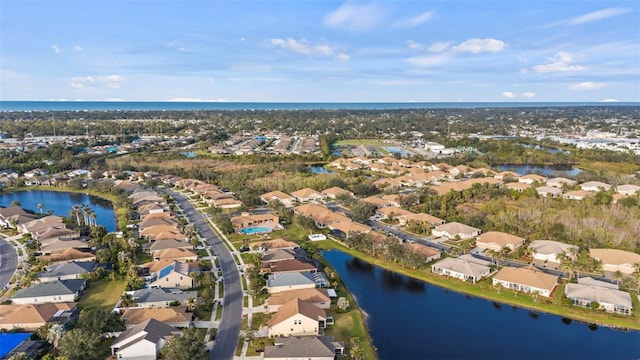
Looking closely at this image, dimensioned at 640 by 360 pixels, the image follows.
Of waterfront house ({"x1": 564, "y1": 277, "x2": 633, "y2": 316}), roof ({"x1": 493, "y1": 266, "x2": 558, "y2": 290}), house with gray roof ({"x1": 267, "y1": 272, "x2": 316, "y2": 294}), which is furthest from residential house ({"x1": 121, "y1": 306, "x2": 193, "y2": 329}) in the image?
waterfront house ({"x1": 564, "y1": 277, "x2": 633, "y2": 316})

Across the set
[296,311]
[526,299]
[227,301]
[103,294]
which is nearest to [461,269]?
[526,299]

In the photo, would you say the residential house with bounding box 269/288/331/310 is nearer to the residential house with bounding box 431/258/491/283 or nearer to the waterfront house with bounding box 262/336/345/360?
the waterfront house with bounding box 262/336/345/360

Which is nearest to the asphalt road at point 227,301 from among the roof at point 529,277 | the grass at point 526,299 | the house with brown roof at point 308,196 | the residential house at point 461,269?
the grass at point 526,299

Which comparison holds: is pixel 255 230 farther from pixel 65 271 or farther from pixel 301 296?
pixel 65 271

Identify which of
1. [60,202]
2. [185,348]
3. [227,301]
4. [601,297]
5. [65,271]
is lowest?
[227,301]

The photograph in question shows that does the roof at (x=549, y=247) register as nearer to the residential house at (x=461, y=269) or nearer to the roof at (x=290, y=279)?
the residential house at (x=461, y=269)

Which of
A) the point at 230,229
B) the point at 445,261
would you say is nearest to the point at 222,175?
the point at 230,229

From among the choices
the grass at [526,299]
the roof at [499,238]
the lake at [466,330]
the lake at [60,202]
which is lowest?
the lake at [466,330]
